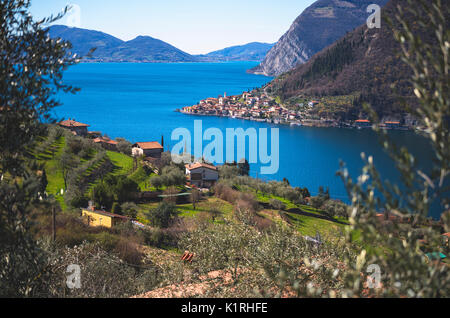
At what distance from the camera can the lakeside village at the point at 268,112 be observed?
234ft

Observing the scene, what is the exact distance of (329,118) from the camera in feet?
246

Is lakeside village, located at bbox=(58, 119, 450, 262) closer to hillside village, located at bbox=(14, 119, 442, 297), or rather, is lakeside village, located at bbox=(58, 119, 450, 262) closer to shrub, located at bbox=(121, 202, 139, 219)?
hillside village, located at bbox=(14, 119, 442, 297)

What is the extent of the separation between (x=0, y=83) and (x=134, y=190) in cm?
2113

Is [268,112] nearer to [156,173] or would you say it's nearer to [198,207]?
[156,173]

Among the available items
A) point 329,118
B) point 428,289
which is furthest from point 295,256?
point 329,118

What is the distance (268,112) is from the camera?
8125 centimetres

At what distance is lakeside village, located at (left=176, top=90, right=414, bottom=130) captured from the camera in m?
71.4

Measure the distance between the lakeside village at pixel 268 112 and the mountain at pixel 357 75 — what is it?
320 cm

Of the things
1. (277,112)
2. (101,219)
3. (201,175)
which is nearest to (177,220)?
(101,219)

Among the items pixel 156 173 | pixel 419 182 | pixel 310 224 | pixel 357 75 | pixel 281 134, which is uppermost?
pixel 357 75

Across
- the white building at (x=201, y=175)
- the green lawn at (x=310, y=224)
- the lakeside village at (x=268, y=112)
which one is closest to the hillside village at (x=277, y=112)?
the lakeside village at (x=268, y=112)

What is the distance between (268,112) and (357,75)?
83.5 ft

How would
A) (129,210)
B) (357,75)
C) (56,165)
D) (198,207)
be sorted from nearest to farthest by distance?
(129,210)
(198,207)
(56,165)
(357,75)

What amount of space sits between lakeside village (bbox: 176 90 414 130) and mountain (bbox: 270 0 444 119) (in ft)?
10.5
